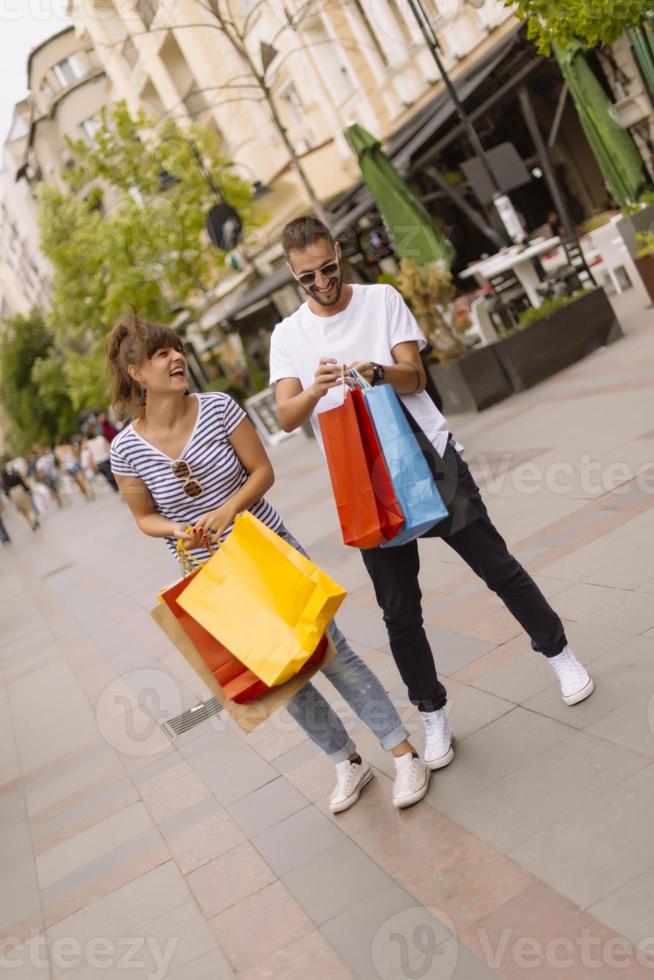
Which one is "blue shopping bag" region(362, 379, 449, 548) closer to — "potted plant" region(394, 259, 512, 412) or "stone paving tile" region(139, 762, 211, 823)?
"stone paving tile" region(139, 762, 211, 823)

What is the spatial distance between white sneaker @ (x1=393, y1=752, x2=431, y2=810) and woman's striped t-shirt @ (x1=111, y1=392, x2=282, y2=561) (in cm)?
98

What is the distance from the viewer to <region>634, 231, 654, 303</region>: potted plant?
11270mm

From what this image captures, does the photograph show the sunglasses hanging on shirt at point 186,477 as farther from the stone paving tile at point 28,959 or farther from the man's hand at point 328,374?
the stone paving tile at point 28,959

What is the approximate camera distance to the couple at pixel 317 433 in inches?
147

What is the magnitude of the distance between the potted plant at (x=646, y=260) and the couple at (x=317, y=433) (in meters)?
8.08

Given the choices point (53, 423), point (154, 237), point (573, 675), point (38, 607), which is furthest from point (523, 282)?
point (53, 423)

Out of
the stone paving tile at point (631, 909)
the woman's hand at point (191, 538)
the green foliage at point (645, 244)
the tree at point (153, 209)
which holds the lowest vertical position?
the stone paving tile at point (631, 909)

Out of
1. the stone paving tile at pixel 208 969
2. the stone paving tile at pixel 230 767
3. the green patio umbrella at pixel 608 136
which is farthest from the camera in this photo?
the green patio umbrella at pixel 608 136

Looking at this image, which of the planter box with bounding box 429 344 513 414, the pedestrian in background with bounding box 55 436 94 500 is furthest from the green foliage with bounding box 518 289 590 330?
the pedestrian in background with bounding box 55 436 94 500

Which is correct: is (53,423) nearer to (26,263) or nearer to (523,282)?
(26,263)

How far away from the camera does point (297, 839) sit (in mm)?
4098

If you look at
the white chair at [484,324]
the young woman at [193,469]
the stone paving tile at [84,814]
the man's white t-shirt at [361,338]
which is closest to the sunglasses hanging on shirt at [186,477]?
the young woman at [193,469]

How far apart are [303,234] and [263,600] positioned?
1185 mm

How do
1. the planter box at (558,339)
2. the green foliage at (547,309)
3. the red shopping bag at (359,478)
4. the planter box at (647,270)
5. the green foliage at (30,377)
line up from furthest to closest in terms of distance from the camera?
the green foliage at (30,377) → the green foliage at (547,309) → the planter box at (558,339) → the planter box at (647,270) → the red shopping bag at (359,478)
